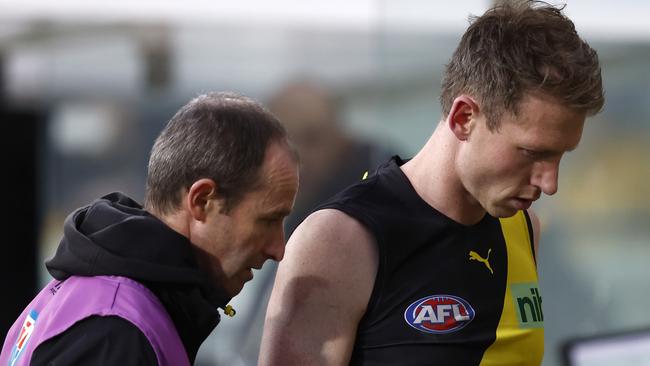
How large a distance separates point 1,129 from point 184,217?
15.0ft

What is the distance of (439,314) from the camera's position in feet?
6.95

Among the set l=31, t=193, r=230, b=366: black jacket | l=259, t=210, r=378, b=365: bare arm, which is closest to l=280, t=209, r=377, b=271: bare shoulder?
l=259, t=210, r=378, b=365: bare arm

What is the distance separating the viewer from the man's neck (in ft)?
7.16

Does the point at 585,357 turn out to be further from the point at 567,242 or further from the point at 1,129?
A: the point at 1,129

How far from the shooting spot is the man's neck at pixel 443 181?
218 centimetres

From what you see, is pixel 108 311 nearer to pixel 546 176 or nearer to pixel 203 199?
pixel 203 199

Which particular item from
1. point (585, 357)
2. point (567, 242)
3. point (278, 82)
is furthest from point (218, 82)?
point (585, 357)

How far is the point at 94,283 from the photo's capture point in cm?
178

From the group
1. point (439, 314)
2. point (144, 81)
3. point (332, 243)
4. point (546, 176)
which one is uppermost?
point (546, 176)

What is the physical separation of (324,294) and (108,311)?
47cm

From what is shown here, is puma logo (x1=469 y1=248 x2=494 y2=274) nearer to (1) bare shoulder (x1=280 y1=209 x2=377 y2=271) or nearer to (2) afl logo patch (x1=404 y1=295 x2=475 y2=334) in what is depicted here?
(2) afl logo patch (x1=404 y1=295 x2=475 y2=334)

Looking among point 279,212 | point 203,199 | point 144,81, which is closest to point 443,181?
point 279,212

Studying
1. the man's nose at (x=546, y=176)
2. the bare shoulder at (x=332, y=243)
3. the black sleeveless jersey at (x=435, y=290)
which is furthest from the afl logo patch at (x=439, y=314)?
the man's nose at (x=546, y=176)

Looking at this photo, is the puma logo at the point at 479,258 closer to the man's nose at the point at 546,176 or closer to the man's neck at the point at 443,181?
the man's neck at the point at 443,181
